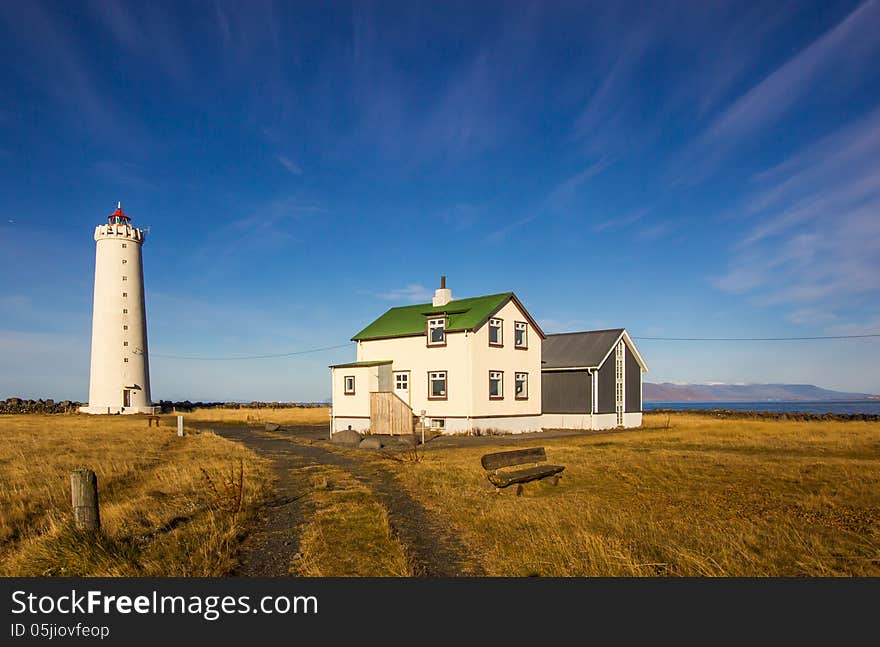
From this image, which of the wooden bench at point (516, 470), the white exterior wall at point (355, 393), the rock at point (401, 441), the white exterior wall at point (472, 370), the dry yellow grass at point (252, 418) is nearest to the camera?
the wooden bench at point (516, 470)

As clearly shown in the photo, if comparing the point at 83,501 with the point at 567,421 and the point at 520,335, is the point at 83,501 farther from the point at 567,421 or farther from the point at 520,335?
the point at 567,421

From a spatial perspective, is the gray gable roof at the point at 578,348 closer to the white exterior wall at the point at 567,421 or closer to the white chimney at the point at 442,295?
the white exterior wall at the point at 567,421

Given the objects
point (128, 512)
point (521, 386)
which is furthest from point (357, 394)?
point (128, 512)

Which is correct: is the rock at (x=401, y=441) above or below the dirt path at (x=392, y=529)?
below

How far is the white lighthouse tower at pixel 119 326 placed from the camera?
5675cm

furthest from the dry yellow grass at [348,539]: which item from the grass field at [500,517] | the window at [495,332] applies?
the window at [495,332]

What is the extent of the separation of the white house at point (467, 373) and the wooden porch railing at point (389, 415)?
0.27 meters

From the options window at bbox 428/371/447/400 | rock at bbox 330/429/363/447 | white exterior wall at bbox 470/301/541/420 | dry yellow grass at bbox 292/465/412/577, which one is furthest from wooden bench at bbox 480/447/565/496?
window at bbox 428/371/447/400

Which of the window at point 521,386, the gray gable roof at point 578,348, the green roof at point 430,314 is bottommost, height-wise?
the window at point 521,386

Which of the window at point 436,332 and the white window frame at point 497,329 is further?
the white window frame at point 497,329

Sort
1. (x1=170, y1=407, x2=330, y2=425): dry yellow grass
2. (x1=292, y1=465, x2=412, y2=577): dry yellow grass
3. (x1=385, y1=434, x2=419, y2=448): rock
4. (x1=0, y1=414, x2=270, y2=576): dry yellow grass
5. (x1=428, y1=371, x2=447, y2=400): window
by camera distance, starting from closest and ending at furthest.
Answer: (x1=292, y1=465, x2=412, y2=577): dry yellow grass
(x1=0, y1=414, x2=270, y2=576): dry yellow grass
(x1=385, y1=434, x2=419, y2=448): rock
(x1=428, y1=371, x2=447, y2=400): window
(x1=170, y1=407, x2=330, y2=425): dry yellow grass

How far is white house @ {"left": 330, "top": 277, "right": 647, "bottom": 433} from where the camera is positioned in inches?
1426

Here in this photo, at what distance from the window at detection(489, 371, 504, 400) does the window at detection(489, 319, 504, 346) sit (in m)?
1.84

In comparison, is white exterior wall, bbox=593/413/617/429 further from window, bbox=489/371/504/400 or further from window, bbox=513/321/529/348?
window, bbox=489/371/504/400
